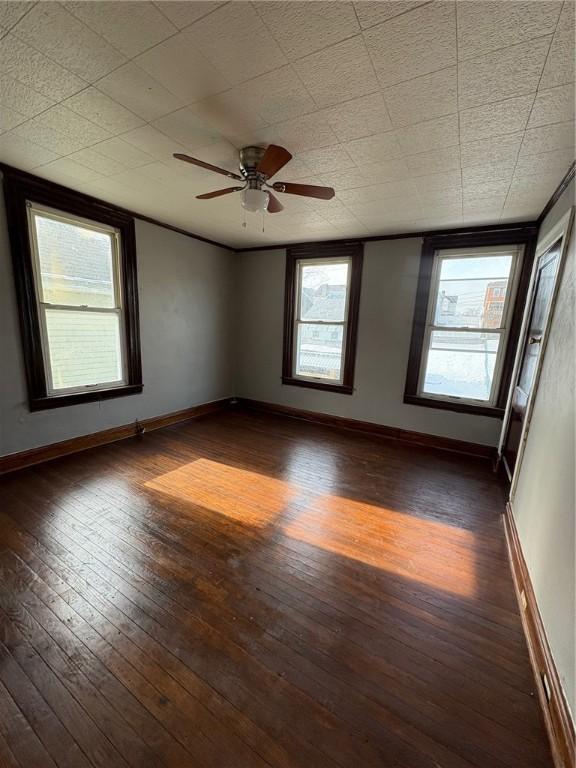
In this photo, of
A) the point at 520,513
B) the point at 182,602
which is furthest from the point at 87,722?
the point at 520,513

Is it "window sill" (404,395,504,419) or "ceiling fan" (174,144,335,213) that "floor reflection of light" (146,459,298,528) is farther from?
"ceiling fan" (174,144,335,213)

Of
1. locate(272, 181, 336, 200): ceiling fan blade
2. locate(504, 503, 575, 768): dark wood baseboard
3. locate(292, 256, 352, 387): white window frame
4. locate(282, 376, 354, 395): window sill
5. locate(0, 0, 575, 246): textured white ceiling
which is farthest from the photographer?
locate(282, 376, 354, 395): window sill

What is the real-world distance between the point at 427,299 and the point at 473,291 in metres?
0.49

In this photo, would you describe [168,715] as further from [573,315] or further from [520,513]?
[573,315]

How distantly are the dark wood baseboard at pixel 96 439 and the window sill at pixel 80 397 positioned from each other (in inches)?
15.4

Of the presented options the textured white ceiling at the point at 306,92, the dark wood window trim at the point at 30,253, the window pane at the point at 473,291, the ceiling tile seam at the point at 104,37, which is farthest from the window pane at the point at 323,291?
the ceiling tile seam at the point at 104,37

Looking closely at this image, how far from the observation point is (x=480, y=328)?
357 centimetres

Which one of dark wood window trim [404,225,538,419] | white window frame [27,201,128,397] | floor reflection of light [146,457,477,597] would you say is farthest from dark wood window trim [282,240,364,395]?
white window frame [27,201,128,397]

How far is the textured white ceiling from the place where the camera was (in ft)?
3.87

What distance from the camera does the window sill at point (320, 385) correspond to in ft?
14.6

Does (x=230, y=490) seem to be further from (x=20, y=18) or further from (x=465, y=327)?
(x=465, y=327)

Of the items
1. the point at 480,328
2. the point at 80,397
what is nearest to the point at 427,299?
the point at 480,328

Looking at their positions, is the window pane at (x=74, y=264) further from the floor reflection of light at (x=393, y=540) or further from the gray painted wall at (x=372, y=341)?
the floor reflection of light at (x=393, y=540)

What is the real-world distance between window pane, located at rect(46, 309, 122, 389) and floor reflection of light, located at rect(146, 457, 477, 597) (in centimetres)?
149
